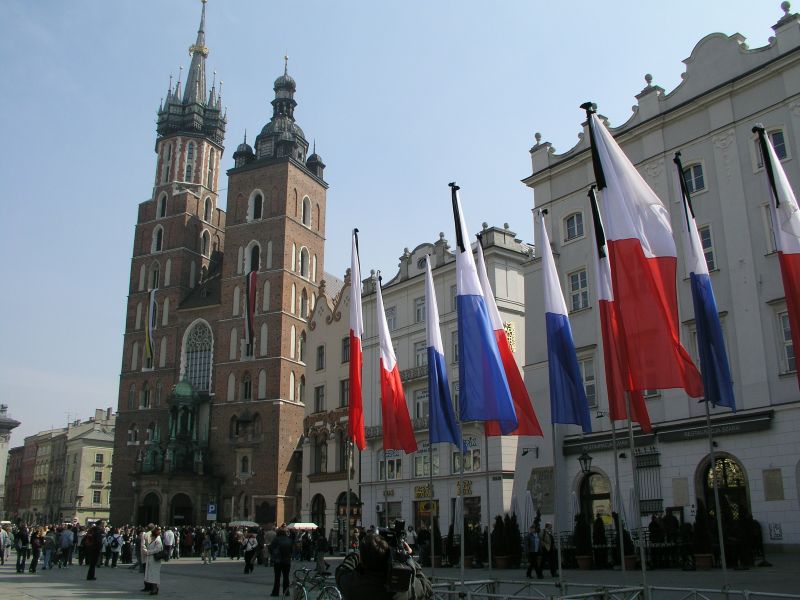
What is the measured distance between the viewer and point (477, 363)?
15078mm

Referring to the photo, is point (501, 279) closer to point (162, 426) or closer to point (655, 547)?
point (655, 547)

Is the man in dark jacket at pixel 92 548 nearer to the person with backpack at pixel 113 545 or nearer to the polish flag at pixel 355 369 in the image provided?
the person with backpack at pixel 113 545

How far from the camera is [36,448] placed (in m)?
121

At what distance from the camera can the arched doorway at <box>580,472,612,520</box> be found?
26.9m

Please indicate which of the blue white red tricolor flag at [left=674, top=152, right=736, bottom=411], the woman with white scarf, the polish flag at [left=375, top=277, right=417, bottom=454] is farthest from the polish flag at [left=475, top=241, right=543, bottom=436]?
the woman with white scarf

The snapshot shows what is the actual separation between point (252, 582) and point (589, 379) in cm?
1322

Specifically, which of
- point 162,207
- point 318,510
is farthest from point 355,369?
point 162,207

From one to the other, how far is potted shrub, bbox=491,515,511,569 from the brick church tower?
113 ft

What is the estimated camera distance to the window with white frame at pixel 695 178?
26.0 meters

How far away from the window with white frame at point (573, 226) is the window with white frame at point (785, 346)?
8585 millimetres

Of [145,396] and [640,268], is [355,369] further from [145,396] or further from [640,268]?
[145,396]

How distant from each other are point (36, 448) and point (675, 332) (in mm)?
125690

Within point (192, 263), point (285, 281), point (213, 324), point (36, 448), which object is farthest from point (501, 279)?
point (36, 448)

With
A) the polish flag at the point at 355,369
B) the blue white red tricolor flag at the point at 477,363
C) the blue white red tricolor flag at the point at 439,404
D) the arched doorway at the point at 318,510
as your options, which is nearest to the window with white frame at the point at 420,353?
the arched doorway at the point at 318,510
